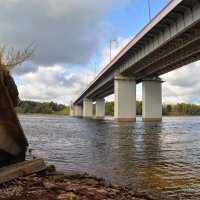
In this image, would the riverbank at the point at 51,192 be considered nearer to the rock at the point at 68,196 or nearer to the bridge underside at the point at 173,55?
the rock at the point at 68,196

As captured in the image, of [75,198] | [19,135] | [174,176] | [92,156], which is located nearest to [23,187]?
[75,198]

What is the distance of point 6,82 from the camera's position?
25.0ft

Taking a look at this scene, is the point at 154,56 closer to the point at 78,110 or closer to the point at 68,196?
the point at 68,196

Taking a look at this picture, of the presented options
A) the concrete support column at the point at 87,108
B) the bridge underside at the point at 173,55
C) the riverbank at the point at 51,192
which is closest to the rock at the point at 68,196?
the riverbank at the point at 51,192

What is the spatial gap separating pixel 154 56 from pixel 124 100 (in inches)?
709

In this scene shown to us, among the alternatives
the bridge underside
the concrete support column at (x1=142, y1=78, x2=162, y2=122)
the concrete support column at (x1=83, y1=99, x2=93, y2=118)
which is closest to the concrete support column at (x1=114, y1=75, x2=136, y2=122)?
the bridge underside

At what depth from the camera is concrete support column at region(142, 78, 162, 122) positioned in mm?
74812

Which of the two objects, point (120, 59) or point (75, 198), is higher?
point (120, 59)

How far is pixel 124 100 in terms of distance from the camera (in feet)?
240

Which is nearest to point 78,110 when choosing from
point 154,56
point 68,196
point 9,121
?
point 154,56

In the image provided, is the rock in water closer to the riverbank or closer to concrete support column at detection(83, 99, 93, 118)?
the riverbank

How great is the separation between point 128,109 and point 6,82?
66.3 m

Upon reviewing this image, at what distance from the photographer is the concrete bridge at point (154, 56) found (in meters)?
38.8

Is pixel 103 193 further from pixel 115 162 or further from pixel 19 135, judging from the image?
pixel 115 162
